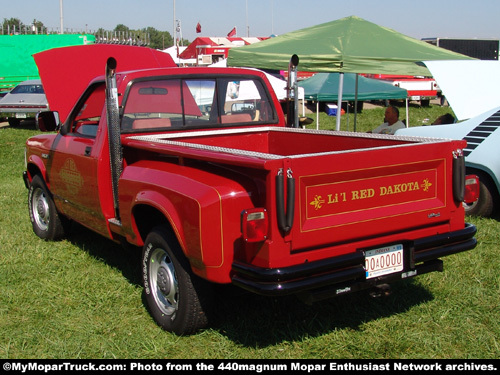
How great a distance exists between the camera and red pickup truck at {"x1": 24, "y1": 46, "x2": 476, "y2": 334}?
3.33 m

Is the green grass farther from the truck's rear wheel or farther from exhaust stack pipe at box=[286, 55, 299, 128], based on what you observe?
exhaust stack pipe at box=[286, 55, 299, 128]

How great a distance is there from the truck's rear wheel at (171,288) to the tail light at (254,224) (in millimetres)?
736

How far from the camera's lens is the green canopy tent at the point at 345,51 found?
9.26 metres

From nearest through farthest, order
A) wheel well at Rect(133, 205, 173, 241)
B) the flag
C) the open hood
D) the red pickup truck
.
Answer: the red pickup truck → wheel well at Rect(133, 205, 173, 241) → the open hood → the flag

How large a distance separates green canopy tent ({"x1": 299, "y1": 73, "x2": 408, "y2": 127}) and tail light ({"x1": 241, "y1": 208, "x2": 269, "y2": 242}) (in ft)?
45.3

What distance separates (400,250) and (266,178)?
114cm

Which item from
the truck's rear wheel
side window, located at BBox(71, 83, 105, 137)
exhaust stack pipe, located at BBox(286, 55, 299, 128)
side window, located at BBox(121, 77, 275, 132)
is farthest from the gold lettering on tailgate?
side window, located at BBox(71, 83, 105, 137)

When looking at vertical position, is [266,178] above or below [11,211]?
above

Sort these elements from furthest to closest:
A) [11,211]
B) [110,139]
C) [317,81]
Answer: [317,81] → [11,211] → [110,139]

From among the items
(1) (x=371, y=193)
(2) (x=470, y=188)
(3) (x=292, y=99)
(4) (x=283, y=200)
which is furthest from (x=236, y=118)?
(4) (x=283, y=200)

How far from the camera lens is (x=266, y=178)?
325cm
